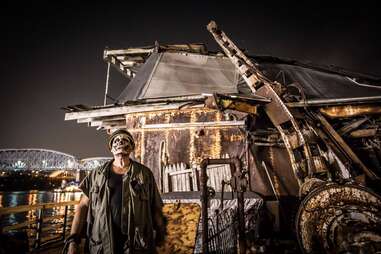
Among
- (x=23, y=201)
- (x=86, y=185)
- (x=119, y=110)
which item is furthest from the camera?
(x=23, y=201)

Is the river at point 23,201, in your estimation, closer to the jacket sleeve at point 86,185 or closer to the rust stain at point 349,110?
the jacket sleeve at point 86,185

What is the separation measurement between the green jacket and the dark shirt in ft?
0.16

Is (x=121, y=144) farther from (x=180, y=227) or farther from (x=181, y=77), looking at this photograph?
(x=181, y=77)

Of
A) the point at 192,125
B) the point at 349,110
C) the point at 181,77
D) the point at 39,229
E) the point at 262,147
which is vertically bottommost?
the point at 39,229

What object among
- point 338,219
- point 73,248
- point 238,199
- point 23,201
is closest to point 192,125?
point 238,199

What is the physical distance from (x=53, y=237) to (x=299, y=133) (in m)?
8.52

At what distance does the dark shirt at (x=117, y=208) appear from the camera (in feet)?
7.87

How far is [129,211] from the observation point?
2.45m

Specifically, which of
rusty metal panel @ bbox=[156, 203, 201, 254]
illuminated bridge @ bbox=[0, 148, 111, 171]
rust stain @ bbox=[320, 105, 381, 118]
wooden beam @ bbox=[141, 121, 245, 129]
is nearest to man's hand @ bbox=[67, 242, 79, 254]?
rusty metal panel @ bbox=[156, 203, 201, 254]

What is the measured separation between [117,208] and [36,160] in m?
230

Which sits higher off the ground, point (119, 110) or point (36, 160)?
point (36, 160)

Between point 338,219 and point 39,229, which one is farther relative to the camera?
point 39,229

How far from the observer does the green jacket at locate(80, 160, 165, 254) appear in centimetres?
238

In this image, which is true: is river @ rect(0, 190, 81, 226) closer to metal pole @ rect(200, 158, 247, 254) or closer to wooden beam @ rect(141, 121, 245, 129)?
wooden beam @ rect(141, 121, 245, 129)
